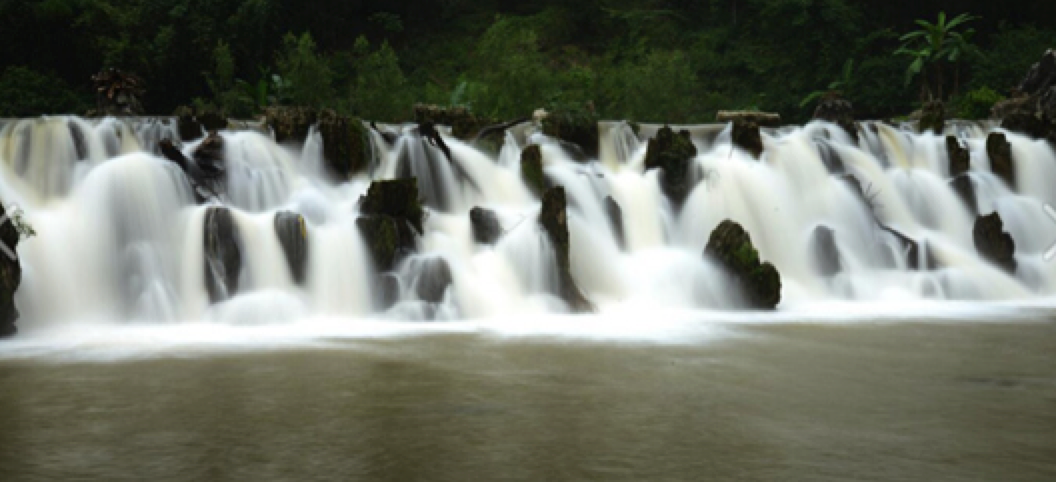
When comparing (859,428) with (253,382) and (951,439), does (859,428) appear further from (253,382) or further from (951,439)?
(253,382)

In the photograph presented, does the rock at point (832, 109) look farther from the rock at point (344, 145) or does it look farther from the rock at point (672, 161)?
the rock at point (344, 145)

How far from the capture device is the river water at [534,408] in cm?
589

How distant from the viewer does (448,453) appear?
20.3 ft

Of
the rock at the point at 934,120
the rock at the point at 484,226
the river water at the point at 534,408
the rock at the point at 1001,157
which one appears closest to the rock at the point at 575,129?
the rock at the point at 484,226

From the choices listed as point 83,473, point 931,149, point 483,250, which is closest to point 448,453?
point 83,473

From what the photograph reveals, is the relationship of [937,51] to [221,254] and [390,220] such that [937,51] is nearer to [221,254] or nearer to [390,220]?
[390,220]

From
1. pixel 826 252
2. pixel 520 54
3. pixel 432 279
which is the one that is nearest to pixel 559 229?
pixel 432 279

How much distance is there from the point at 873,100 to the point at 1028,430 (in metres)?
32.5

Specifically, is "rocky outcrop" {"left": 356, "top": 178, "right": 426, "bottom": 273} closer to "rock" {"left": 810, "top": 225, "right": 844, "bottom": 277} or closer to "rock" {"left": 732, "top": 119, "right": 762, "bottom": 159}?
"rock" {"left": 810, "top": 225, "right": 844, "bottom": 277}

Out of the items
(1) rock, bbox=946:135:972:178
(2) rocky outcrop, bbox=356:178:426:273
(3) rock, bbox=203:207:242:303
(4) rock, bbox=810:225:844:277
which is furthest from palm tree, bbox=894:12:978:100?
(3) rock, bbox=203:207:242:303

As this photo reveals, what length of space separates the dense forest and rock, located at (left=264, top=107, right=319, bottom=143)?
755 cm

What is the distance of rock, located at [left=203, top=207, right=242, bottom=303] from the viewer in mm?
13492

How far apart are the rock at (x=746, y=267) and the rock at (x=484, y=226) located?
2.94m

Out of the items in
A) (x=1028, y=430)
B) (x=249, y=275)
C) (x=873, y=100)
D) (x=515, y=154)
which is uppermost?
(x=873, y=100)
